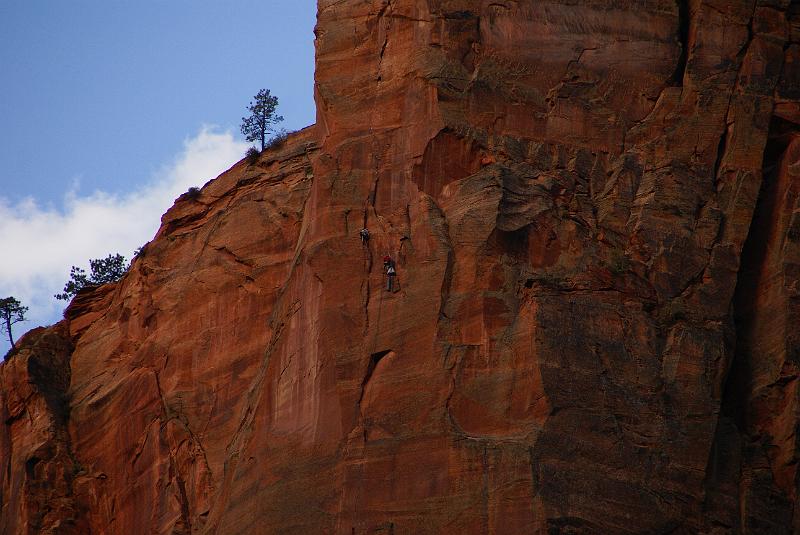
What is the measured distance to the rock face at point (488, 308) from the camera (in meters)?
54.3

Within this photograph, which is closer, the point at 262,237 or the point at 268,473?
the point at 268,473

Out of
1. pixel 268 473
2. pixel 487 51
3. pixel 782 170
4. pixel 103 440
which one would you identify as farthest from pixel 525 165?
pixel 103 440

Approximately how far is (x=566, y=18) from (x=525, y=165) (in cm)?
612

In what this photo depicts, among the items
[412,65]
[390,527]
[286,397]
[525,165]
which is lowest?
[390,527]

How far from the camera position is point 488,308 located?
2203 inches

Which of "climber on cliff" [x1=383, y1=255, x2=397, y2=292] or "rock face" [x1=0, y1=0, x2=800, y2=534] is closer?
"rock face" [x1=0, y1=0, x2=800, y2=534]

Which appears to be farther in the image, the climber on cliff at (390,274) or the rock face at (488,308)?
the climber on cliff at (390,274)

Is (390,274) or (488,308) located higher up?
(390,274)

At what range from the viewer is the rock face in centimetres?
5428

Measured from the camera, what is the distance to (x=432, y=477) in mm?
53500

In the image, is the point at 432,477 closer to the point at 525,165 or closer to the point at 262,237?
the point at 525,165

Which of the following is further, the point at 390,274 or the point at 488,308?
the point at 390,274

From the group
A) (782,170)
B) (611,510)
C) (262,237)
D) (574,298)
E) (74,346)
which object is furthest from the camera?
(74,346)

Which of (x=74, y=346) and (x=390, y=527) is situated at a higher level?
(x=74, y=346)
